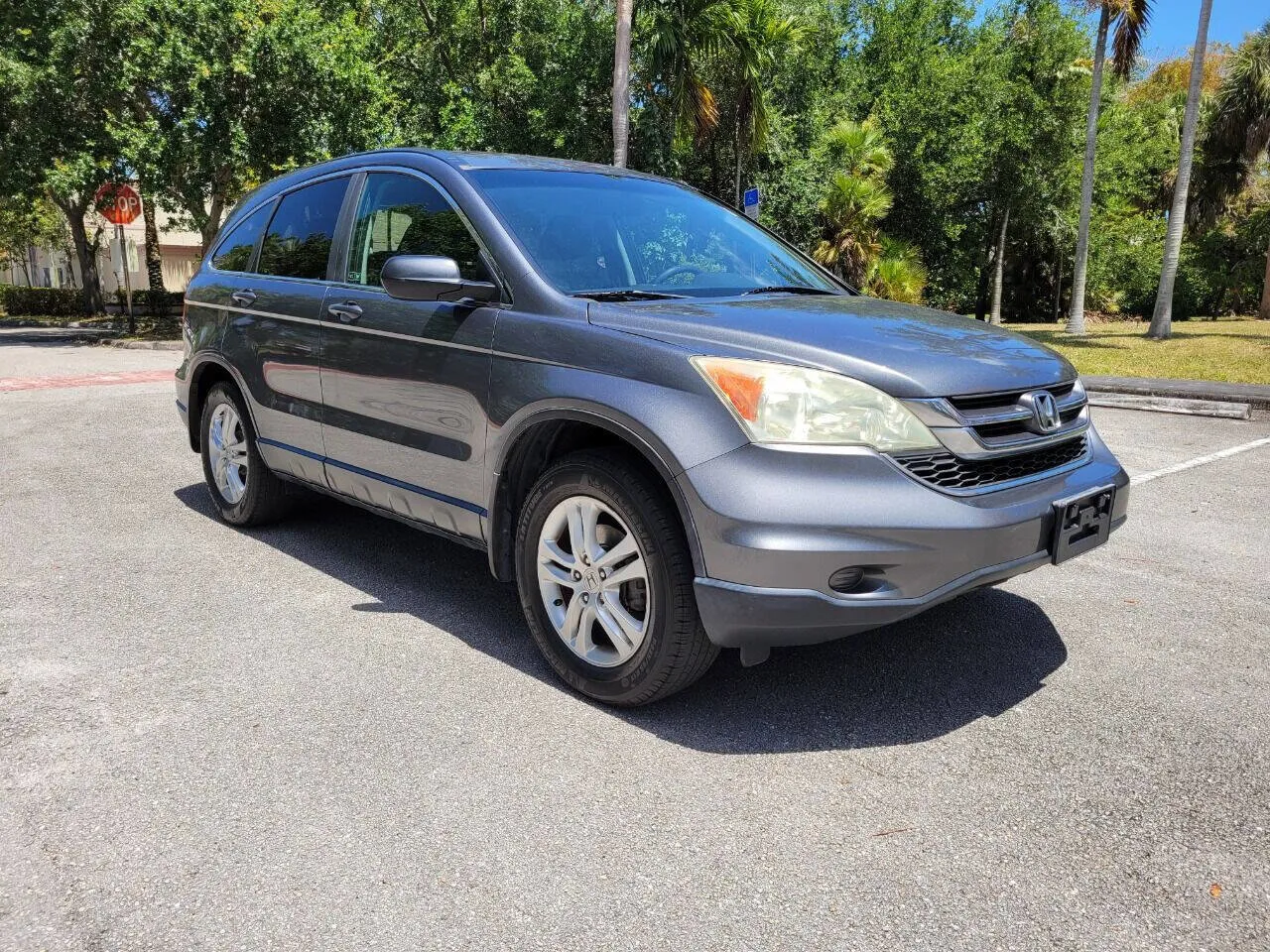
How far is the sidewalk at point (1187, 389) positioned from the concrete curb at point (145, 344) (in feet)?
56.5

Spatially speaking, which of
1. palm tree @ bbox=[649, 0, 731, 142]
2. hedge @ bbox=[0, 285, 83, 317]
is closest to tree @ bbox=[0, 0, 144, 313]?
palm tree @ bbox=[649, 0, 731, 142]

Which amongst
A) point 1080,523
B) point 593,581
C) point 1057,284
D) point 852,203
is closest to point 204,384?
point 593,581

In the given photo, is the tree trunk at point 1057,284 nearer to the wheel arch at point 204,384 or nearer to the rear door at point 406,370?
the wheel arch at point 204,384

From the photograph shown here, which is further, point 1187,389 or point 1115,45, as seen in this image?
point 1115,45

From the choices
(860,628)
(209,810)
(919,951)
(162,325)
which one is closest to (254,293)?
(209,810)

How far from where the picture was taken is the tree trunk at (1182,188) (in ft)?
60.7

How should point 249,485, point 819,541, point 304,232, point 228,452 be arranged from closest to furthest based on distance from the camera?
point 819,541 → point 304,232 → point 249,485 → point 228,452

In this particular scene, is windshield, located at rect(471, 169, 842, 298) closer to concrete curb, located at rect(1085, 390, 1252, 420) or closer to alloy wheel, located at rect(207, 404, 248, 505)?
alloy wheel, located at rect(207, 404, 248, 505)

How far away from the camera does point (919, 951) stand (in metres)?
2.04

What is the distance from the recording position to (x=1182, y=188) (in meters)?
19.2

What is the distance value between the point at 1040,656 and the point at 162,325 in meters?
26.3

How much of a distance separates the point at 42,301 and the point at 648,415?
146 ft

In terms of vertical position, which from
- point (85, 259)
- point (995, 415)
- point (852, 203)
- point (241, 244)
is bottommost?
point (995, 415)

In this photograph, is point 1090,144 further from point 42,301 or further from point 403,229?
point 42,301
